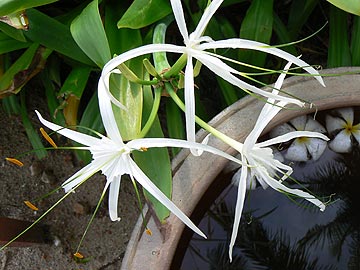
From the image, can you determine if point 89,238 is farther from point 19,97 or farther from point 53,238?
point 19,97

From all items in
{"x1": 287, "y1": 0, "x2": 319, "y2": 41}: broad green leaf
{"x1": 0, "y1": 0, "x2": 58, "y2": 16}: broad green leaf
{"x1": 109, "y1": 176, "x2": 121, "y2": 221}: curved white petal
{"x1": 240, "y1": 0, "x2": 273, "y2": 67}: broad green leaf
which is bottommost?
{"x1": 109, "y1": 176, "x2": 121, "y2": 221}: curved white petal

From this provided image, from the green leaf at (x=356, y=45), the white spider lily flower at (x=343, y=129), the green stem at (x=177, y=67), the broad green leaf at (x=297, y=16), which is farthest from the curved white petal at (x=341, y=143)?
the green stem at (x=177, y=67)

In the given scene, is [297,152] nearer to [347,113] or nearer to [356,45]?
[347,113]

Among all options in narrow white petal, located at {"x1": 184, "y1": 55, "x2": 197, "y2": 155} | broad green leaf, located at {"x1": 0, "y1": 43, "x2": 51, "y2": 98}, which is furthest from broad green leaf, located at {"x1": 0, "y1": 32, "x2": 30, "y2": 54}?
narrow white petal, located at {"x1": 184, "y1": 55, "x2": 197, "y2": 155}

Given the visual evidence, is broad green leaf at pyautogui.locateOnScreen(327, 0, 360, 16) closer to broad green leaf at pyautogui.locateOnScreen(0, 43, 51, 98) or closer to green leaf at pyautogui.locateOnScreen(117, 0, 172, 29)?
green leaf at pyautogui.locateOnScreen(117, 0, 172, 29)

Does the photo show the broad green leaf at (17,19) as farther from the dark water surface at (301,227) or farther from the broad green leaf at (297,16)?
the broad green leaf at (297,16)

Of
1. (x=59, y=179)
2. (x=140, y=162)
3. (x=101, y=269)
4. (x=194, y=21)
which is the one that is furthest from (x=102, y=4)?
(x=101, y=269)
